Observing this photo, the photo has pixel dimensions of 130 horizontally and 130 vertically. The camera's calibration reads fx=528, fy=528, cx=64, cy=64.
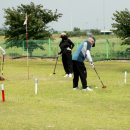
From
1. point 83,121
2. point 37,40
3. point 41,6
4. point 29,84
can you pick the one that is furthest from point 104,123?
point 41,6

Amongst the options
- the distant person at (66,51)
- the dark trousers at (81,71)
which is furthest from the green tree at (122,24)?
the dark trousers at (81,71)

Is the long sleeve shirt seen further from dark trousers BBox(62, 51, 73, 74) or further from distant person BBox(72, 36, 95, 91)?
dark trousers BBox(62, 51, 73, 74)

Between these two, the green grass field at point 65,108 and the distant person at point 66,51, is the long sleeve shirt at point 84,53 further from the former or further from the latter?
the distant person at point 66,51

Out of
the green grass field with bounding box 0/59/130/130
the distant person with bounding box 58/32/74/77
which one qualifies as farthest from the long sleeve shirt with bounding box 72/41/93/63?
the distant person with bounding box 58/32/74/77

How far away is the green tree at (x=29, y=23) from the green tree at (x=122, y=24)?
760 cm

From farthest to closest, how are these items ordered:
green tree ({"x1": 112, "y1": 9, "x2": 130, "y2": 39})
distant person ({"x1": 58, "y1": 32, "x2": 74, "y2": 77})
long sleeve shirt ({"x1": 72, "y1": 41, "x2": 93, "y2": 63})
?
green tree ({"x1": 112, "y1": 9, "x2": 130, "y2": 39}) → distant person ({"x1": 58, "y1": 32, "x2": 74, "y2": 77}) → long sleeve shirt ({"x1": 72, "y1": 41, "x2": 93, "y2": 63})

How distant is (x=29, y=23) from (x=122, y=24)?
9564 millimetres

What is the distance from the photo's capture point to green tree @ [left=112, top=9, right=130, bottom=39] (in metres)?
42.8

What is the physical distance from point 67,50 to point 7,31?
25431mm

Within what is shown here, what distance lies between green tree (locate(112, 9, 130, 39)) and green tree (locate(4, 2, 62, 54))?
24.9 feet

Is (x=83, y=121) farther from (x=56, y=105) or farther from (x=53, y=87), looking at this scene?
(x=53, y=87)

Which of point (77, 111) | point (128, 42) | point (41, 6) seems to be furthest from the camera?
point (41, 6)

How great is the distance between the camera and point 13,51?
4706 cm

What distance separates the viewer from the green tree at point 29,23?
48156 mm
